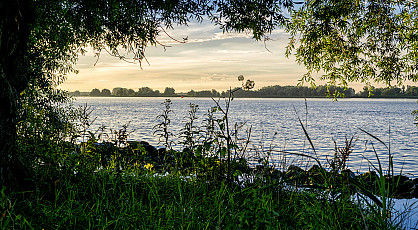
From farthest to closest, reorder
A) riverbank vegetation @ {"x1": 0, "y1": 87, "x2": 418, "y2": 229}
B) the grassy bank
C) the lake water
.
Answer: the lake water < riverbank vegetation @ {"x1": 0, "y1": 87, "x2": 418, "y2": 229} < the grassy bank

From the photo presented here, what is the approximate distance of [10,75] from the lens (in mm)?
4160

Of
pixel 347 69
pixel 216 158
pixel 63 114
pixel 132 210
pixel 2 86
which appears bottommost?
pixel 132 210

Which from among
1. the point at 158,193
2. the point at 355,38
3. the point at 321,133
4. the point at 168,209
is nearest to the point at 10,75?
the point at 158,193

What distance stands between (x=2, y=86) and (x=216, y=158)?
3273 millimetres

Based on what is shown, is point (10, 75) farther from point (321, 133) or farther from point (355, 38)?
point (321, 133)

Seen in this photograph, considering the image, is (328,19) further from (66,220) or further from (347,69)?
(66,220)

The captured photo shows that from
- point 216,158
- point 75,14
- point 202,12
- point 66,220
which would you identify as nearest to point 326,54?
point 202,12

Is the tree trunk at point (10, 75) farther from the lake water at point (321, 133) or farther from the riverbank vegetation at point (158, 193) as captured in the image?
the lake water at point (321, 133)

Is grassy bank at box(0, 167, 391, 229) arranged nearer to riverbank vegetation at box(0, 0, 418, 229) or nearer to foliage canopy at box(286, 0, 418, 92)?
riverbank vegetation at box(0, 0, 418, 229)

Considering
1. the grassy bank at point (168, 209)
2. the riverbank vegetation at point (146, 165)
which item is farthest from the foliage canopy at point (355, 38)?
the grassy bank at point (168, 209)

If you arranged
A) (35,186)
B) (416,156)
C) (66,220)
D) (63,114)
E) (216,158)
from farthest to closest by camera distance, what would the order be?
(416,156) → (63,114) → (216,158) → (35,186) → (66,220)

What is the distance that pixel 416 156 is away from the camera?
17.4m

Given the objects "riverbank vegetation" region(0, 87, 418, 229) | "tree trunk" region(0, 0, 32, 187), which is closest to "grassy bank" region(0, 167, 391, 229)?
"riverbank vegetation" region(0, 87, 418, 229)

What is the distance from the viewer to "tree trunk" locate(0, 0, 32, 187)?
13.1ft
